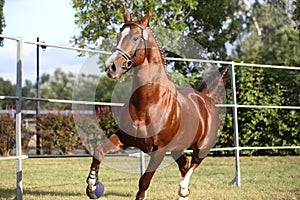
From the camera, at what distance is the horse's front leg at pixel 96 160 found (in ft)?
12.2

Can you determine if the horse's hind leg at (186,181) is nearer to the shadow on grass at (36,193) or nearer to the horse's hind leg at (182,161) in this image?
the horse's hind leg at (182,161)

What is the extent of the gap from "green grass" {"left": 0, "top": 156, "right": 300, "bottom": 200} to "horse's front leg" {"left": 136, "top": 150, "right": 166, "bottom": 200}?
173cm

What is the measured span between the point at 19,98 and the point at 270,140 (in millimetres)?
7883

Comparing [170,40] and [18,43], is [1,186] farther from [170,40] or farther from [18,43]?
[170,40]

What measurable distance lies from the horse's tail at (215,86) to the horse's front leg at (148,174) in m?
1.68

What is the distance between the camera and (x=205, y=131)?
189 inches

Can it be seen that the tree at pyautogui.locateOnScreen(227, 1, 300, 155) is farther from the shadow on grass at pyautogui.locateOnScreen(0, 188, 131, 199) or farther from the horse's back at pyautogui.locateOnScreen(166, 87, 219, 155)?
the horse's back at pyautogui.locateOnScreen(166, 87, 219, 155)

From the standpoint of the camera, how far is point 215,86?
5664 mm

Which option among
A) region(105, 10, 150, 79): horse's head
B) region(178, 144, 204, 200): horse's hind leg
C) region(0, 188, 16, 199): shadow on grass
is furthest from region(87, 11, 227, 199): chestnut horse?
region(0, 188, 16, 199): shadow on grass

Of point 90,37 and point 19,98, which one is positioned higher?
point 90,37

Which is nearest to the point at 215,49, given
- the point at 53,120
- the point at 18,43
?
the point at 53,120

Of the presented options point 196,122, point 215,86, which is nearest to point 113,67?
point 196,122

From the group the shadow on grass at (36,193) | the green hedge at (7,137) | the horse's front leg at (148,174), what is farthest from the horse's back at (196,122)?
the green hedge at (7,137)

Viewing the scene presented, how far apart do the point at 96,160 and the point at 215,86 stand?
2347 mm
